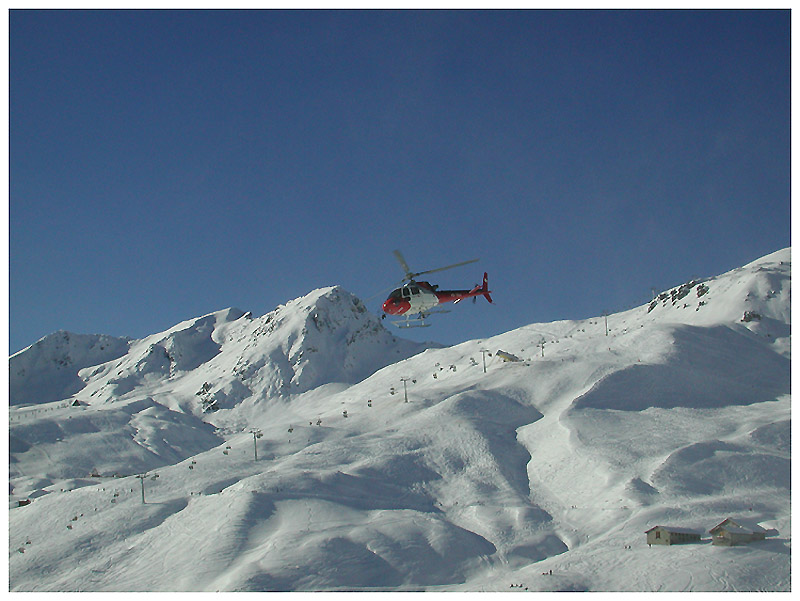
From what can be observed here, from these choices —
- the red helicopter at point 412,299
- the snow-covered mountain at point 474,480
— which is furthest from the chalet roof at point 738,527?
the red helicopter at point 412,299

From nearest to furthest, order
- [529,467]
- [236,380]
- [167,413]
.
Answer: [529,467] < [167,413] < [236,380]

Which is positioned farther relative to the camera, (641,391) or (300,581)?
(641,391)

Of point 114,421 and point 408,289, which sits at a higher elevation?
point 408,289

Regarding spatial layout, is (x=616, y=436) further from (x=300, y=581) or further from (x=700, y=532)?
(x=300, y=581)

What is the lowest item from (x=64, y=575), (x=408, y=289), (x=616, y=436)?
(x=64, y=575)

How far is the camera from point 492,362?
121125mm

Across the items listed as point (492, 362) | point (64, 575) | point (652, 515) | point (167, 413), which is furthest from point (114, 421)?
point (652, 515)

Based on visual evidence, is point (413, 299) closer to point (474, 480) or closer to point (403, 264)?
point (403, 264)

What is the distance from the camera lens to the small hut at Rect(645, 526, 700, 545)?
51.6 metres

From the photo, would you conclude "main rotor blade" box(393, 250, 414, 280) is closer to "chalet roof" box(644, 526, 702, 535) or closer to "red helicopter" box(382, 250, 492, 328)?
"red helicopter" box(382, 250, 492, 328)

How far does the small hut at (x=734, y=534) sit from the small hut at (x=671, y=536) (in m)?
1.42

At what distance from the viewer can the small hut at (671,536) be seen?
5162 centimetres

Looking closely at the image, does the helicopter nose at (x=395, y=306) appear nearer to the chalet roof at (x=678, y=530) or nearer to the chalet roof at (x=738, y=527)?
the chalet roof at (x=678, y=530)
